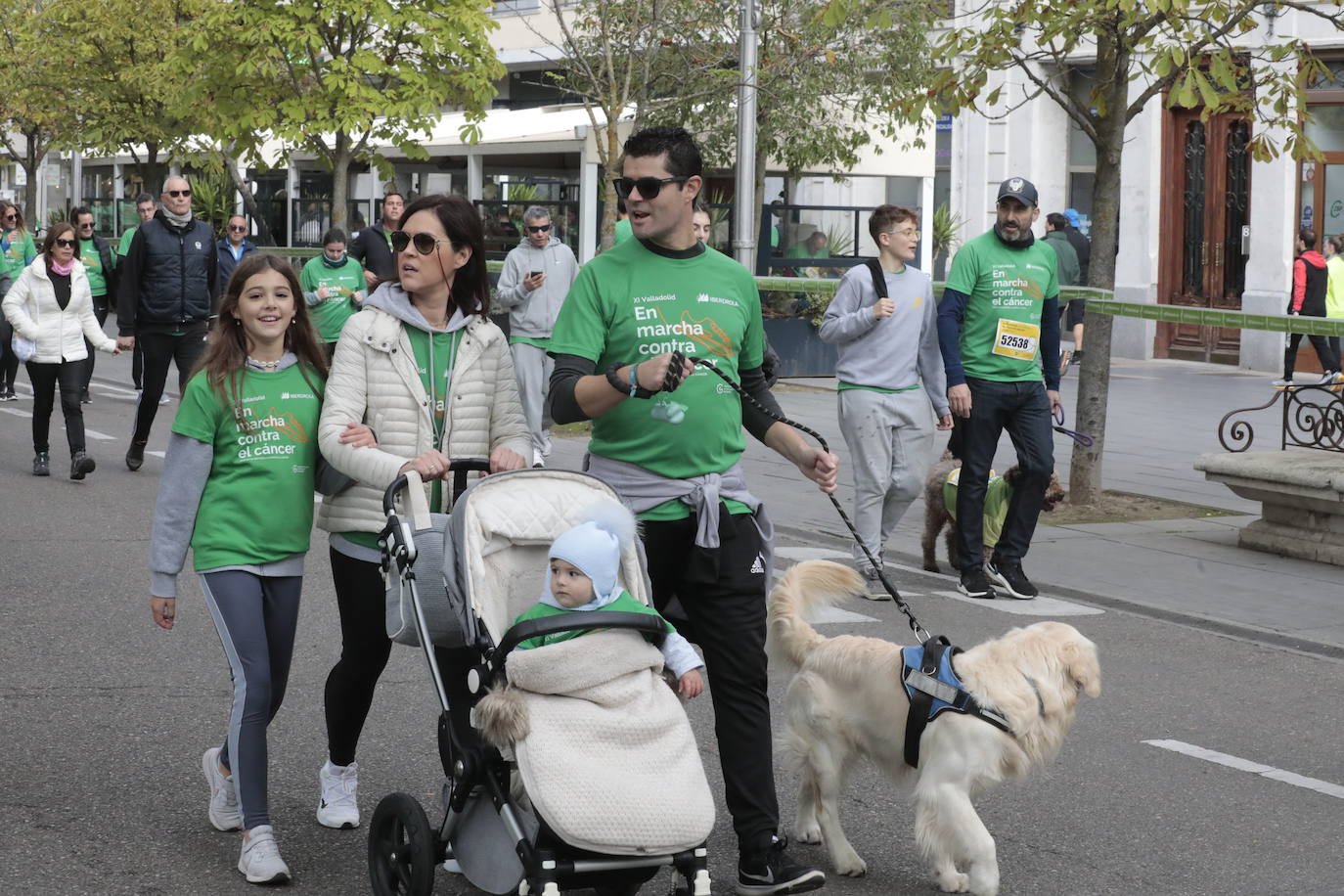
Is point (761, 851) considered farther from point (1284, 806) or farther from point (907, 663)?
point (1284, 806)

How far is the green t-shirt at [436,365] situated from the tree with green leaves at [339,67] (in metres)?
15.8

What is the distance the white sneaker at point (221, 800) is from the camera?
5.28m

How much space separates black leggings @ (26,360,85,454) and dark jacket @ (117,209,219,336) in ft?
1.60

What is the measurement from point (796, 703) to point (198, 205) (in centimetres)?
3322

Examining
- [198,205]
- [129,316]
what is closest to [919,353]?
[129,316]

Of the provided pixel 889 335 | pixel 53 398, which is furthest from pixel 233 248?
pixel 889 335

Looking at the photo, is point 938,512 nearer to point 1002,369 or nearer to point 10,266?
point 1002,369

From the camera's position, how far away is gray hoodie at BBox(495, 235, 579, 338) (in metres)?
13.3

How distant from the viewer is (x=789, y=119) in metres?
23.2

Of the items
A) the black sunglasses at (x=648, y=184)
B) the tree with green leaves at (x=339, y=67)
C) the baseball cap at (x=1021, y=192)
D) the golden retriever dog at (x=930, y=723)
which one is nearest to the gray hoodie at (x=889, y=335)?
the baseball cap at (x=1021, y=192)

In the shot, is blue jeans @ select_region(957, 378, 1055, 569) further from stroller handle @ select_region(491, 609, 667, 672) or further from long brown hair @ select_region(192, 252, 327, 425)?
stroller handle @ select_region(491, 609, 667, 672)

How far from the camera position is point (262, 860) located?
4840 mm

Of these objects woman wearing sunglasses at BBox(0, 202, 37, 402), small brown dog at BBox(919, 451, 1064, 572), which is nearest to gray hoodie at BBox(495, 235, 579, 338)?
small brown dog at BBox(919, 451, 1064, 572)

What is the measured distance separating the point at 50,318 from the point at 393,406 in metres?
9.03
